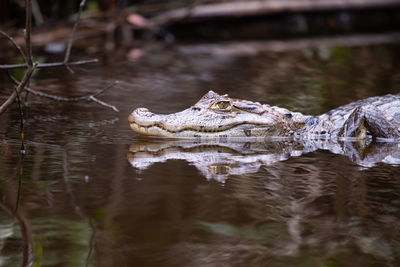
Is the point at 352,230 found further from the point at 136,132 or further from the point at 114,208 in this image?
the point at 136,132

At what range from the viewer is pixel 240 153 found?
4.67 m

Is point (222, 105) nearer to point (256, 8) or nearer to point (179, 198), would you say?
point (179, 198)

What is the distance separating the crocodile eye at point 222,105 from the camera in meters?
5.17

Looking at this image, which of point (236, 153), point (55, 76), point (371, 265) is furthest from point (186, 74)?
point (371, 265)

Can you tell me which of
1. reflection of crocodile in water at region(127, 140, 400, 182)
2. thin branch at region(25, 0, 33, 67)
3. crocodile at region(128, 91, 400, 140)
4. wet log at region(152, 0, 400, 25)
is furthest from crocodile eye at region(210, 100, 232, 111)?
wet log at region(152, 0, 400, 25)

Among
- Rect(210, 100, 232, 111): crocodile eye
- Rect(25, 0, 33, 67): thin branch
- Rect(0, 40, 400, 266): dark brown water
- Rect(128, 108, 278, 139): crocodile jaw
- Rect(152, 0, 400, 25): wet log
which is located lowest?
Rect(0, 40, 400, 266): dark brown water

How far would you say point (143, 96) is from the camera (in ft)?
22.8

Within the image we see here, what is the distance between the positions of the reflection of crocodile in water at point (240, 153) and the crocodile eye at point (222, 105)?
1.07ft

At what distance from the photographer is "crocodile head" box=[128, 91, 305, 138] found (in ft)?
16.3

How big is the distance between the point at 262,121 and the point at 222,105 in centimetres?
42

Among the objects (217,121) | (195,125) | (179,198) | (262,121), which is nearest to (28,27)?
(179,198)

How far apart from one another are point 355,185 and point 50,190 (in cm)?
193

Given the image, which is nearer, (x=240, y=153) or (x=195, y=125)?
(x=240, y=153)

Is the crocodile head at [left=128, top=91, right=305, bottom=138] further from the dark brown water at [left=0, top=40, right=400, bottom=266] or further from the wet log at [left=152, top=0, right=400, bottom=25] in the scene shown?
the wet log at [left=152, top=0, right=400, bottom=25]
